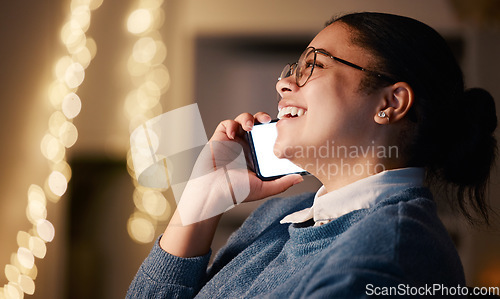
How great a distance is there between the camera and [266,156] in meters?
1.15

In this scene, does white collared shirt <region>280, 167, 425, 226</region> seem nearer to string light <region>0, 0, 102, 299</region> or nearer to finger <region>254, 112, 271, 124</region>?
finger <region>254, 112, 271, 124</region>

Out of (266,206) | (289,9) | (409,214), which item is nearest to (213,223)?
(266,206)

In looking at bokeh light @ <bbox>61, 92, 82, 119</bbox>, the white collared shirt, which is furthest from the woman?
bokeh light @ <bbox>61, 92, 82, 119</bbox>

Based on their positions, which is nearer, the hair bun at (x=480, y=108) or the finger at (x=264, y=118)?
the hair bun at (x=480, y=108)

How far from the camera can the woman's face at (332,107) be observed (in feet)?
2.95

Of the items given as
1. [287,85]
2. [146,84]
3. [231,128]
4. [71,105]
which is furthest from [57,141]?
[287,85]

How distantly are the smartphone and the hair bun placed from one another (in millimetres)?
390

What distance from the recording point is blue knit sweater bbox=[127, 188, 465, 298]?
0.62 m

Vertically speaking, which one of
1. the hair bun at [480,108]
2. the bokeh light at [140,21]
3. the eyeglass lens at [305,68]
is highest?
the bokeh light at [140,21]

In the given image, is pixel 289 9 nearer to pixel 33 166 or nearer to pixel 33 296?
pixel 33 166

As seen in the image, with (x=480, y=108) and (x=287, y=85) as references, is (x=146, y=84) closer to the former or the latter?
(x=287, y=85)

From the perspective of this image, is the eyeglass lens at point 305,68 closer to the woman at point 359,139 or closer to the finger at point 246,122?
the woman at point 359,139

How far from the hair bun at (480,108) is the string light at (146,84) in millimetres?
1542

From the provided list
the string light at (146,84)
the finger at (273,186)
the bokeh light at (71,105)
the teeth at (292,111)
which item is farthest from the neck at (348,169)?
the bokeh light at (71,105)
